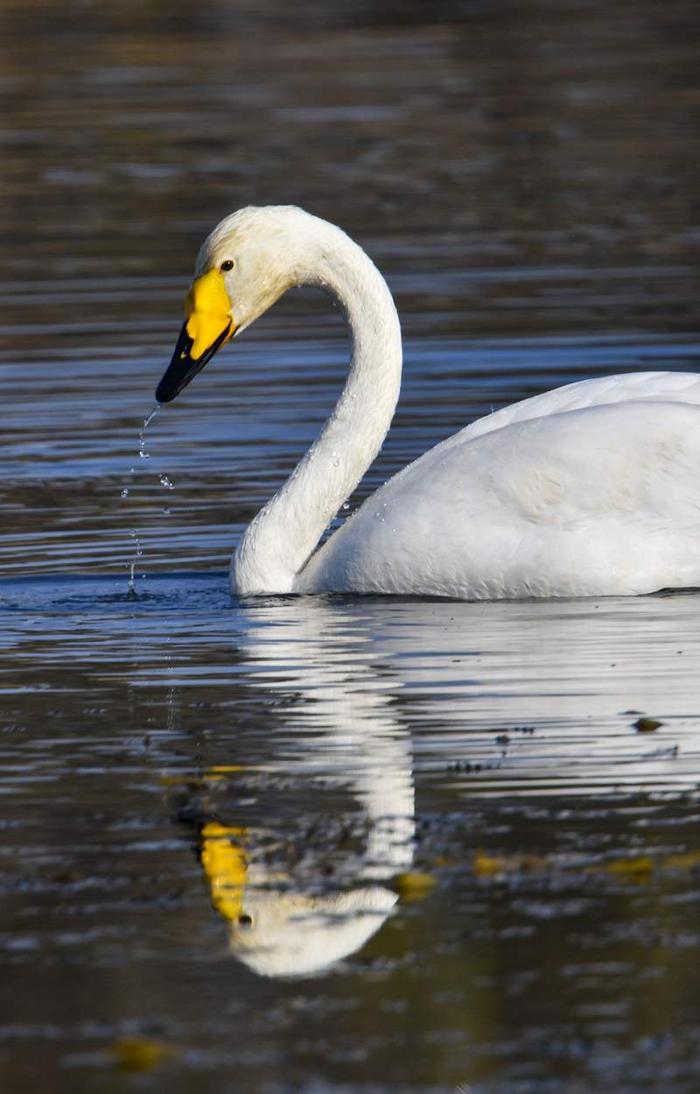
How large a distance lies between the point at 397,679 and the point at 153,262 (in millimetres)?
Answer: 12262

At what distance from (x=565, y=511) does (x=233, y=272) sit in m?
1.85

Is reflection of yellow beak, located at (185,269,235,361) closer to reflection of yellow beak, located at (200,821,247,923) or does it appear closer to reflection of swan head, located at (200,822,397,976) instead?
reflection of yellow beak, located at (200,821,247,923)

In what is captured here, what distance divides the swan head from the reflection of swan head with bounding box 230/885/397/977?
4530 mm

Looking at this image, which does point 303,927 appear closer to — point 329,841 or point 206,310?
point 329,841

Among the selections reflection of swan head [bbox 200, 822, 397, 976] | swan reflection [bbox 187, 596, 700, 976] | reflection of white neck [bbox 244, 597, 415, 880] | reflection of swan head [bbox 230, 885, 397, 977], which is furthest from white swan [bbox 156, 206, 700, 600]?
reflection of swan head [bbox 230, 885, 397, 977]

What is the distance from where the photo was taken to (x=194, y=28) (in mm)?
39188

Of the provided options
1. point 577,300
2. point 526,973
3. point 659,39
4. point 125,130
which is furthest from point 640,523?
point 659,39

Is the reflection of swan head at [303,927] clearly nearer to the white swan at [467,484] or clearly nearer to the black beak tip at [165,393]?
the white swan at [467,484]

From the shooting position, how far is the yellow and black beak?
1043 centimetres

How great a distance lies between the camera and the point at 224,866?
6418 mm

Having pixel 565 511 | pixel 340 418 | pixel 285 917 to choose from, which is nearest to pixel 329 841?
pixel 285 917

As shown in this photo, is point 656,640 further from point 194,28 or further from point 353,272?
point 194,28

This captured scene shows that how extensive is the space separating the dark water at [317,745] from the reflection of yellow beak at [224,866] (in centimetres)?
1

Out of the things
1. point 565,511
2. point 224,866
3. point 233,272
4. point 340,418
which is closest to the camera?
point 224,866
